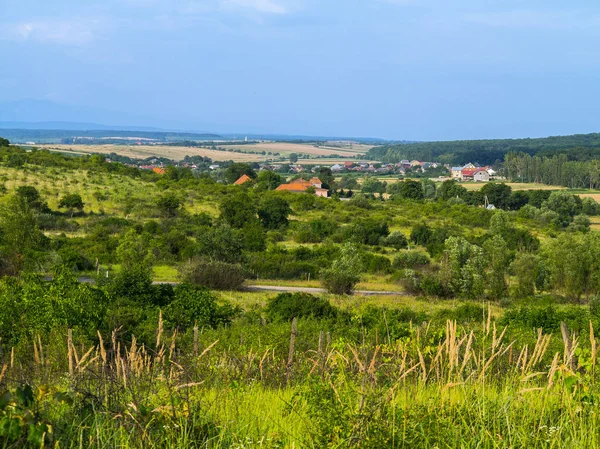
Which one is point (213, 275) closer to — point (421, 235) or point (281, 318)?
point (281, 318)

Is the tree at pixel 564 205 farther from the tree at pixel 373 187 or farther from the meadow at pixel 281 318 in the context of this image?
the tree at pixel 373 187

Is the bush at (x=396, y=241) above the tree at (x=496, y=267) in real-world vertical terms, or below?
below

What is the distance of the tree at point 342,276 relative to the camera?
31.1 meters

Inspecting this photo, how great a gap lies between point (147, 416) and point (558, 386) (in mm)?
2707

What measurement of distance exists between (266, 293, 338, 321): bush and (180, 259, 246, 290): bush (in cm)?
968

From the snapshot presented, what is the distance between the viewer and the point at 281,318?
20.0 metres

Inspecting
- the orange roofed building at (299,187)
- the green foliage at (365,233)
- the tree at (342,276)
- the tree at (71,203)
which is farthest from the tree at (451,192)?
the tree at (342,276)

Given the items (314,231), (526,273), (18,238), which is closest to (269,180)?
(314,231)

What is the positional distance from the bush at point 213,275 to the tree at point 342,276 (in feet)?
13.1

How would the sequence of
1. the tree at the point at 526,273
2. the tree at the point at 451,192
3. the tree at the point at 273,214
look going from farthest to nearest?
the tree at the point at 451,192
the tree at the point at 273,214
the tree at the point at 526,273

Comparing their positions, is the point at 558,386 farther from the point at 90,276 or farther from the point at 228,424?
the point at 90,276

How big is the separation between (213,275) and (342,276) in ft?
19.4

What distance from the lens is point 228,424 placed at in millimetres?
3887

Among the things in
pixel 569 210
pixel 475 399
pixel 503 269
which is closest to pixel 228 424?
pixel 475 399
